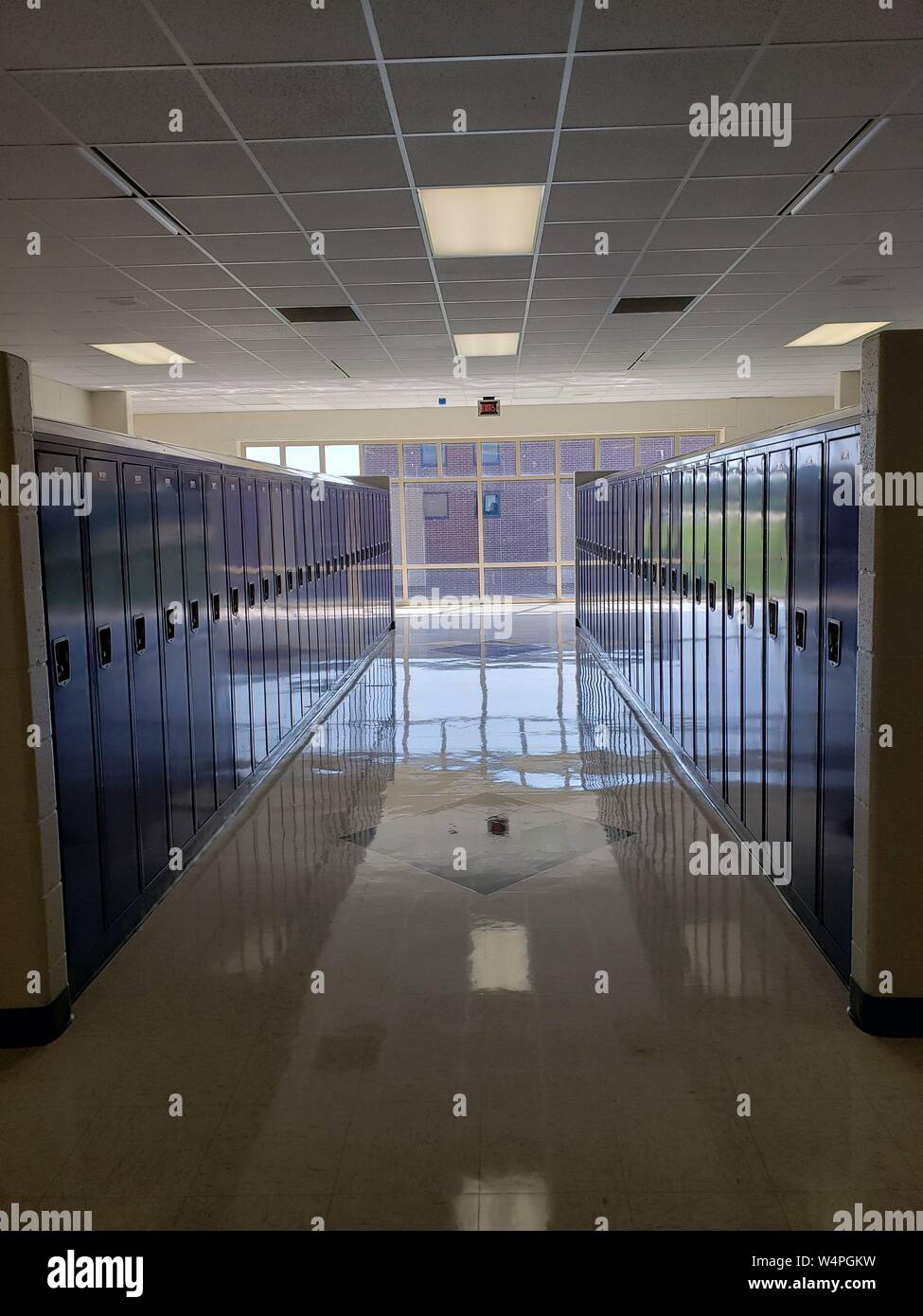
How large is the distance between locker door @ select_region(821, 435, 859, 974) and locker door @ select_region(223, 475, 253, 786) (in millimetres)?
2996

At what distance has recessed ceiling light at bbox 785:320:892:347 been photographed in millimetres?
10227

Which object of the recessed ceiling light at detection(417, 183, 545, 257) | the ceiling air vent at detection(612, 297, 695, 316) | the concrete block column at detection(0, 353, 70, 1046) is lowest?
the concrete block column at detection(0, 353, 70, 1046)

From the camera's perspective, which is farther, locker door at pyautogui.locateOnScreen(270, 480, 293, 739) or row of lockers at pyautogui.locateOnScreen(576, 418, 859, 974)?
locker door at pyautogui.locateOnScreen(270, 480, 293, 739)

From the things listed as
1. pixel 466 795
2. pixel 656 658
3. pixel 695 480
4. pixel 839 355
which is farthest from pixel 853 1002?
pixel 839 355

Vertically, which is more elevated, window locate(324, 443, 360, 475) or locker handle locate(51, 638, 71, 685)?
window locate(324, 443, 360, 475)

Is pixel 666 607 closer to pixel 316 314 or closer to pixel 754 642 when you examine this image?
pixel 754 642

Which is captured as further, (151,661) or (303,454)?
(303,454)

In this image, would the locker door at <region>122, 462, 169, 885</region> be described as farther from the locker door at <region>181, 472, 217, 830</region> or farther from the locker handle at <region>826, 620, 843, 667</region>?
the locker handle at <region>826, 620, 843, 667</region>

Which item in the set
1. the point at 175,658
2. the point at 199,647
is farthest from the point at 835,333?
the point at 175,658

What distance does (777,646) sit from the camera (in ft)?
12.4

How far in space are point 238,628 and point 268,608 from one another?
840 mm

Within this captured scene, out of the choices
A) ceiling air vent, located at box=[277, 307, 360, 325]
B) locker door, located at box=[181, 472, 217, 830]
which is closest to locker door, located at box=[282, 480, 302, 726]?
locker door, located at box=[181, 472, 217, 830]

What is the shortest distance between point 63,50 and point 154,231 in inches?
100
